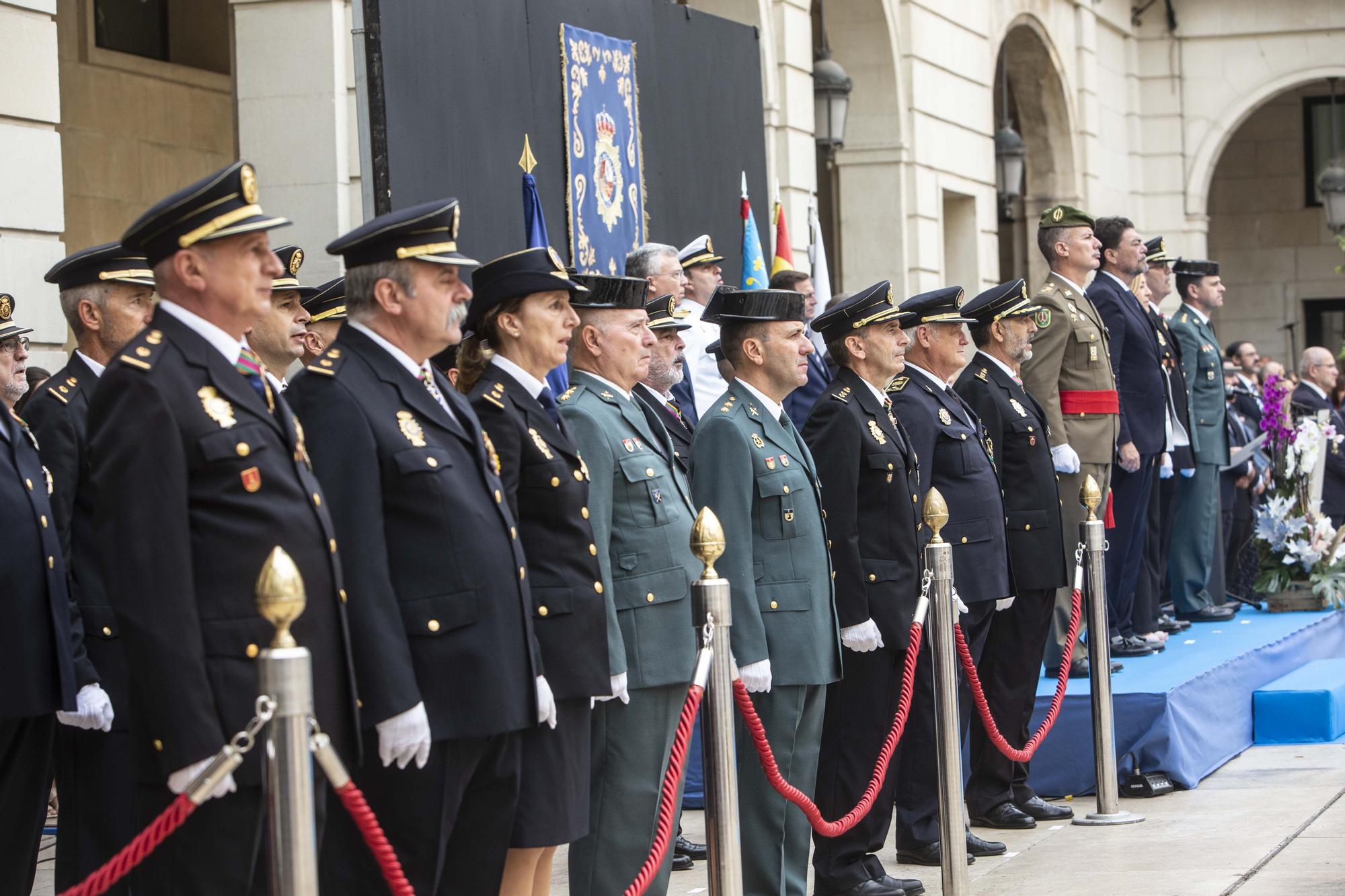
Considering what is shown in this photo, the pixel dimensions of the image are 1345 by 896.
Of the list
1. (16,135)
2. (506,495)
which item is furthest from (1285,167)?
(506,495)

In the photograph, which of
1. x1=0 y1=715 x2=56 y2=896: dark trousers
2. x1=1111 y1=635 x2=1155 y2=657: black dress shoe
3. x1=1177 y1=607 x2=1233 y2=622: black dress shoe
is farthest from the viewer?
x1=1177 y1=607 x2=1233 y2=622: black dress shoe

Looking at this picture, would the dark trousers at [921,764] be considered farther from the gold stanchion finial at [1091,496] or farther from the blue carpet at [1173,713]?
the blue carpet at [1173,713]

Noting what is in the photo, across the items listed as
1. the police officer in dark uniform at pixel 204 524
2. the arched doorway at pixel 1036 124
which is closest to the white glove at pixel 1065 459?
the police officer in dark uniform at pixel 204 524

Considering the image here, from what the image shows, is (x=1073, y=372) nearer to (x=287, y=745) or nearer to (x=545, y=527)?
(x=545, y=527)

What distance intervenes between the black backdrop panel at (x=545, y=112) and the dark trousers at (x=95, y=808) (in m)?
3.54

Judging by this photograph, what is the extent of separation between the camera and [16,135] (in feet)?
23.6

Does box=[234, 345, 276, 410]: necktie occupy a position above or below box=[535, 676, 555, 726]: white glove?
above

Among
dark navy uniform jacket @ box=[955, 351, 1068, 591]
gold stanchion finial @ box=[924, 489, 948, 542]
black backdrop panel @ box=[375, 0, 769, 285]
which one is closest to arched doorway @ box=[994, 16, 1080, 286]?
black backdrop panel @ box=[375, 0, 769, 285]

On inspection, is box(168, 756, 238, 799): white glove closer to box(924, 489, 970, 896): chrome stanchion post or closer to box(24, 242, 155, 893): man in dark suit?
box(24, 242, 155, 893): man in dark suit

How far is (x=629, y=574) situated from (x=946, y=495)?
190cm

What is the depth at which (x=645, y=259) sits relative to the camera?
7121mm

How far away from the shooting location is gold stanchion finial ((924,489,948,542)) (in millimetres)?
5621

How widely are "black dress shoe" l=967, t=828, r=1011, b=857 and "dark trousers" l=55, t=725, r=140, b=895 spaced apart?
2886 mm

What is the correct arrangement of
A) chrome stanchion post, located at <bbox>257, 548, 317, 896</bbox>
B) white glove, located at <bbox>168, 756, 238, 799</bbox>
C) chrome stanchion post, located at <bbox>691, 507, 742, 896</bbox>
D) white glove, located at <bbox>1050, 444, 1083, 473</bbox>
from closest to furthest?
chrome stanchion post, located at <bbox>257, 548, 317, 896</bbox>
white glove, located at <bbox>168, 756, 238, 799</bbox>
chrome stanchion post, located at <bbox>691, 507, 742, 896</bbox>
white glove, located at <bbox>1050, 444, 1083, 473</bbox>
